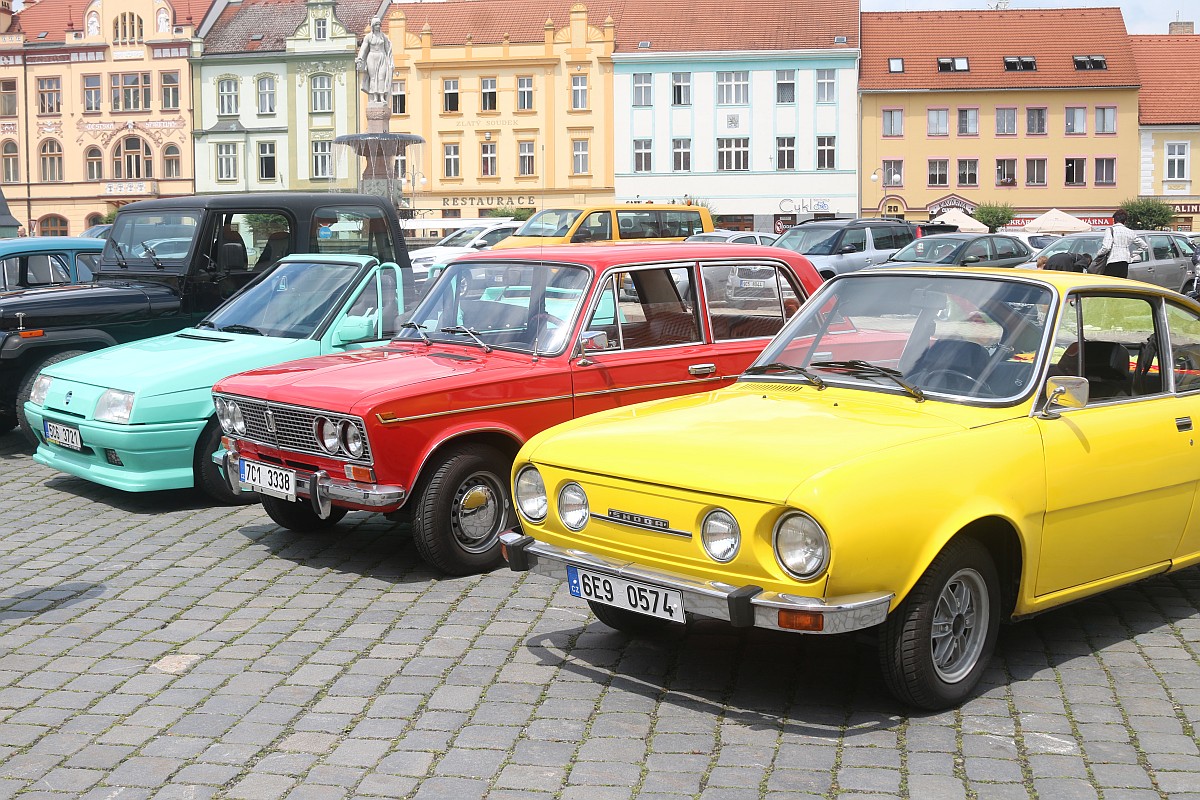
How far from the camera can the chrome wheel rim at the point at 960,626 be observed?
528 cm

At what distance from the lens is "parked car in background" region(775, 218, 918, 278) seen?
29828 mm

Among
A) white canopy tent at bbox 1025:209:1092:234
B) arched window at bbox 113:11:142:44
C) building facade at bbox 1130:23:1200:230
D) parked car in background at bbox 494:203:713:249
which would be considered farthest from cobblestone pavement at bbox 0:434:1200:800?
arched window at bbox 113:11:142:44

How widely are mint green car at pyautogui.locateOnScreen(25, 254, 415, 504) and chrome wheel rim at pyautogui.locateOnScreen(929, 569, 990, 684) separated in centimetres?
511

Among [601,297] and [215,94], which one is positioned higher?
[215,94]

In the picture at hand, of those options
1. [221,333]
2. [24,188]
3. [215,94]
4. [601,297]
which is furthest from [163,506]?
Answer: [24,188]

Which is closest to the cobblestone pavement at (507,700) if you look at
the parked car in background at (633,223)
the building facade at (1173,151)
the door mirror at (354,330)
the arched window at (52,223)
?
the door mirror at (354,330)

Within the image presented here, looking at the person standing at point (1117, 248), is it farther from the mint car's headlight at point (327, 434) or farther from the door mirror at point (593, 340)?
the mint car's headlight at point (327, 434)

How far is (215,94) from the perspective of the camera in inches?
2830

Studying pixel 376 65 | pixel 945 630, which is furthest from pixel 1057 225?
pixel 945 630

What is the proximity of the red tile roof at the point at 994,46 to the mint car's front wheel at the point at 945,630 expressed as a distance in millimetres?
65735

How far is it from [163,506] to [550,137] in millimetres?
61480

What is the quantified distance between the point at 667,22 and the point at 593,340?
64.4 metres

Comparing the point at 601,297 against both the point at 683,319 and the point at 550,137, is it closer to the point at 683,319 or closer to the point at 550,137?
the point at 683,319

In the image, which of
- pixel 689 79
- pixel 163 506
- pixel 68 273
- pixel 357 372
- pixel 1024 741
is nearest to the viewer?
pixel 1024 741
